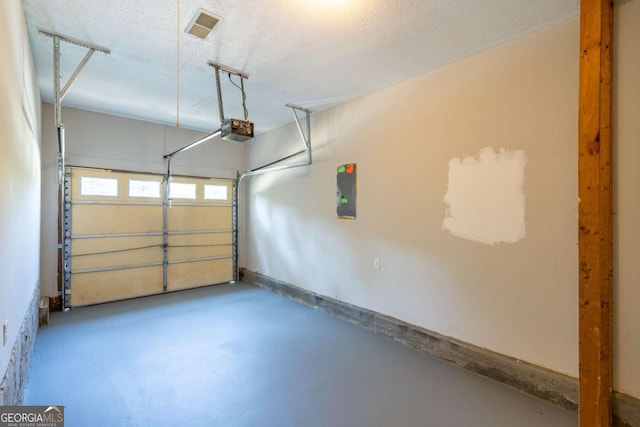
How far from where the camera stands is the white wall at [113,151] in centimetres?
426

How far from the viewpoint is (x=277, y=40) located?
259cm

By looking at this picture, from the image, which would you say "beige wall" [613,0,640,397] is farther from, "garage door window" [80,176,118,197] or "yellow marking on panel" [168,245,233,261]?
"garage door window" [80,176,118,197]

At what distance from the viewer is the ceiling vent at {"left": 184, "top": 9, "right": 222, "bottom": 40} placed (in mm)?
2250

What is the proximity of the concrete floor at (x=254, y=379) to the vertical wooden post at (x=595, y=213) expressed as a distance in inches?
15.1

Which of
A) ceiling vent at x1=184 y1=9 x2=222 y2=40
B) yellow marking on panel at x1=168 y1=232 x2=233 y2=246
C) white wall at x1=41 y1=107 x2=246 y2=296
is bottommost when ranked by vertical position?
yellow marking on panel at x1=168 y1=232 x2=233 y2=246

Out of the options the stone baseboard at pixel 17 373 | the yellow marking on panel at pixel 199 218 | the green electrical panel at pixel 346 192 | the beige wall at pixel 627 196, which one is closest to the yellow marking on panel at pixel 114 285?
the yellow marking on panel at pixel 199 218

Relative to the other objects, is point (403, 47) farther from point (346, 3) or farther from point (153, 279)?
point (153, 279)

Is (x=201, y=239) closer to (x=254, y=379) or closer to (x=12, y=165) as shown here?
(x=254, y=379)

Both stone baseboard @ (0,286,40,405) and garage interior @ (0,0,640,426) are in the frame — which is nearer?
stone baseboard @ (0,286,40,405)

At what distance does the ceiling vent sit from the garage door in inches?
132

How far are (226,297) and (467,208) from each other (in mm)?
3944

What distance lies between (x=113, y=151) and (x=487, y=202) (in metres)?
5.24

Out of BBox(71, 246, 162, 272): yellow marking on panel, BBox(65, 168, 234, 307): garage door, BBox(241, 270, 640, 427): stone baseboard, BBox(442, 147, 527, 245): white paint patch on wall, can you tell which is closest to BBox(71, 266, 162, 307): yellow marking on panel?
BBox(65, 168, 234, 307): garage door

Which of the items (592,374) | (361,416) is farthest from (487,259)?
(361,416)
